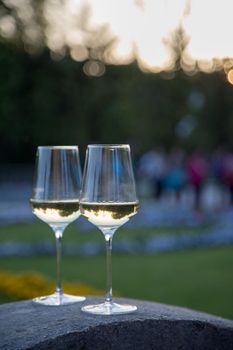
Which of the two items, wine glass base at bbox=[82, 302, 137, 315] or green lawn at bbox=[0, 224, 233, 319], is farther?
green lawn at bbox=[0, 224, 233, 319]

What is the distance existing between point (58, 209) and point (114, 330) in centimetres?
58

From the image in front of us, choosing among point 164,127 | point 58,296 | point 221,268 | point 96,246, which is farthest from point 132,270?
point 164,127

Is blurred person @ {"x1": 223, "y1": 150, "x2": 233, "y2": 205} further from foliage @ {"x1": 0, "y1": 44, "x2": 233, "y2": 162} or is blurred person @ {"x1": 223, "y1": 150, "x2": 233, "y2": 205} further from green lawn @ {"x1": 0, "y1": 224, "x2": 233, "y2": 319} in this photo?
foliage @ {"x1": 0, "y1": 44, "x2": 233, "y2": 162}

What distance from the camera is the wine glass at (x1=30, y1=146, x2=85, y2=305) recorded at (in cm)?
317

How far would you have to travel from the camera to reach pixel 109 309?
295 centimetres

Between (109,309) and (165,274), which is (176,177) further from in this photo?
(109,309)

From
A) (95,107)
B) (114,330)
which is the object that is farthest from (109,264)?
(95,107)

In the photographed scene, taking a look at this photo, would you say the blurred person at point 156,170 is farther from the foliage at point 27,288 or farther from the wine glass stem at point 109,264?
the wine glass stem at point 109,264

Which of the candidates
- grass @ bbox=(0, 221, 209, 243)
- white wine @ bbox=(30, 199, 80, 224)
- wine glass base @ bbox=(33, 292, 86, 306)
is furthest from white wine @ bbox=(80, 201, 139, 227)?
grass @ bbox=(0, 221, 209, 243)

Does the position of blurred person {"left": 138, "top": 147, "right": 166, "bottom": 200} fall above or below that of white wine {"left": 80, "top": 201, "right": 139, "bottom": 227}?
above

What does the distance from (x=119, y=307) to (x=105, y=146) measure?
572 millimetres

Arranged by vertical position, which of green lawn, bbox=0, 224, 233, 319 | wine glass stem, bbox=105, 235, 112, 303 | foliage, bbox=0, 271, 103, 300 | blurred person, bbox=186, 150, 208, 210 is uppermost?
blurred person, bbox=186, 150, 208, 210

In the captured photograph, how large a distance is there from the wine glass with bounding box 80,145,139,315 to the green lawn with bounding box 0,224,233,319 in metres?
5.12

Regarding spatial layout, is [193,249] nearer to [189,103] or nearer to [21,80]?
[21,80]
